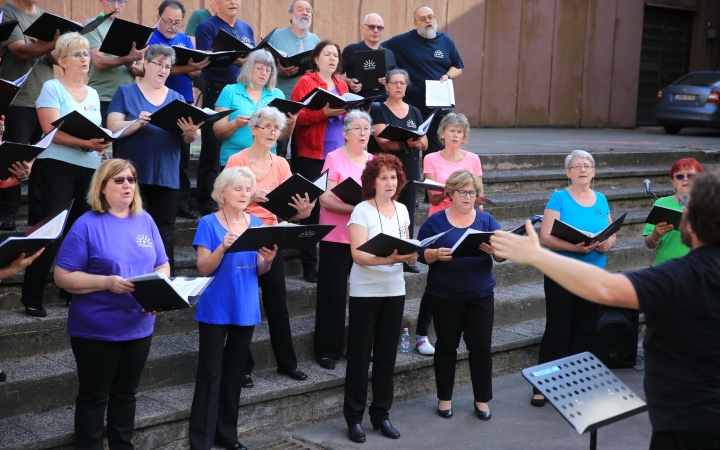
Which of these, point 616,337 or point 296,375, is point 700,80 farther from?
point 296,375

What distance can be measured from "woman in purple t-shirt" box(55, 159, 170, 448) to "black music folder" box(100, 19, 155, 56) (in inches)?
73.7

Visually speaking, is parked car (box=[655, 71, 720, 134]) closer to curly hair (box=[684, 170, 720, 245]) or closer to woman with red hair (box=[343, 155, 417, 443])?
woman with red hair (box=[343, 155, 417, 443])

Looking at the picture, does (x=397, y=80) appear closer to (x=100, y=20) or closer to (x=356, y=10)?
(x=100, y=20)

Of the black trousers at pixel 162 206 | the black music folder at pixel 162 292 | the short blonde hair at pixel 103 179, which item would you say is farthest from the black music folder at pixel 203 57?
the black music folder at pixel 162 292

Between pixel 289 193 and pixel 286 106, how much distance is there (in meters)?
1.04

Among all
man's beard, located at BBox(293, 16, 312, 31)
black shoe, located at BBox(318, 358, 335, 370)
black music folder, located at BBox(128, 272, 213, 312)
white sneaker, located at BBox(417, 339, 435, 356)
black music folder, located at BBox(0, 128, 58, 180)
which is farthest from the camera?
man's beard, located at BBox(293, 16, 312, 31)

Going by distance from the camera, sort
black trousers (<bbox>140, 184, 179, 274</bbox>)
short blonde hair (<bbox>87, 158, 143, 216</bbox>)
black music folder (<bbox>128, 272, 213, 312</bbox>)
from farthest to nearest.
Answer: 1. black trousers (<bbox>140, 184, 179, 274</bbox>)
2. short blonde hair (<bbox>87, 158, 143, 216</bbox>)
3. black music folder (<bbox>128, 272, 213, 312</bbox>)

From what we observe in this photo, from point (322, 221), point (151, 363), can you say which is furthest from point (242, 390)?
point (322, 221)

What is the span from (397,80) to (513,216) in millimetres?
2859

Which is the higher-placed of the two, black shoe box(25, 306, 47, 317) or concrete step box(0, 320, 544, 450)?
black shoe box(25, 306, 47, 317)

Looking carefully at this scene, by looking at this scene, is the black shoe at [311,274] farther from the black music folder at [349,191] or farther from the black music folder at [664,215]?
the black music folder at [664,215]

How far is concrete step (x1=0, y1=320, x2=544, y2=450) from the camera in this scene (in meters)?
4.93

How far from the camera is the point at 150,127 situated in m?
6.07

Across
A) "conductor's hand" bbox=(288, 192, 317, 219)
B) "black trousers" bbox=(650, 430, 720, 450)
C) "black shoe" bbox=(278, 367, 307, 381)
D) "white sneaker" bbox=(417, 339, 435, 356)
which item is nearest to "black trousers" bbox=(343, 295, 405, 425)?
"black shoe" bbox=(278, 367, 307, 381)
